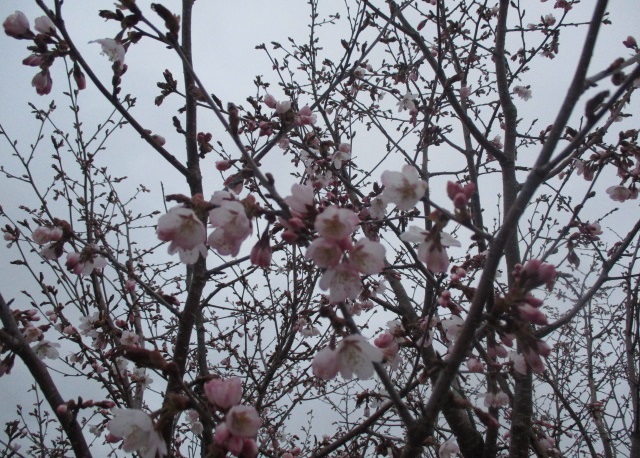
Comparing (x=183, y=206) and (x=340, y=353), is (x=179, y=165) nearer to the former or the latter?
(x=183, y=206)

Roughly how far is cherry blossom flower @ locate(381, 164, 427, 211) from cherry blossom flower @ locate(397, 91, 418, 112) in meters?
3.43

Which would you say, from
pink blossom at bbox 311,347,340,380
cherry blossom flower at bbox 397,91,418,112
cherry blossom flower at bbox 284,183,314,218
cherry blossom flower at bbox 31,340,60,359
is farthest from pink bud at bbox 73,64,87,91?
cherry blossom flower at bbox 397,91,418,112

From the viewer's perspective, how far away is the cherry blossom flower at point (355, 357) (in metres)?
1.34

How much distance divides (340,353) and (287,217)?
522 mm

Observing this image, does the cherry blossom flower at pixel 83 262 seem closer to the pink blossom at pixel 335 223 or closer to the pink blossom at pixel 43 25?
the pink blossom at pixel 43 25

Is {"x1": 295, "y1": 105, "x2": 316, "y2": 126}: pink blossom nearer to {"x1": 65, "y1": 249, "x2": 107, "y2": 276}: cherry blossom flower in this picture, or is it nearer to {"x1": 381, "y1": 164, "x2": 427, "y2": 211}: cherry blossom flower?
{"x1": 381, "y1": 164, "x2": 427, "y2": 211}: cherry blossom flower

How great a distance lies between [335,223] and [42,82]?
185 cm

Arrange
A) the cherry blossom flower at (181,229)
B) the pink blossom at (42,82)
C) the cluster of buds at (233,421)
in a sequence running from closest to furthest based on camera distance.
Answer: the cluster of buds at (233,421)
the cherry blossom flower at (181,229)
the pink blossom at (42,82)

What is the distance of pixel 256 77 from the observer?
439cm

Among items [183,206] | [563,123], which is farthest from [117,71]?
[563,123]

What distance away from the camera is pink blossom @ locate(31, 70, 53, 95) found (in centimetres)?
209

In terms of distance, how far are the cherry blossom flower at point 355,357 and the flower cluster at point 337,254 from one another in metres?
0.16

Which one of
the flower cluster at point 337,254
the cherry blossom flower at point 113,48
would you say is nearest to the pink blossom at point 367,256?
the flower cluster at point 337,254

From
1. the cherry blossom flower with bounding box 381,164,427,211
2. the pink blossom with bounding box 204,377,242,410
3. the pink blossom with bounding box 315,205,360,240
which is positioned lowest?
the pink blossom with bounding box 204,377,242,410
